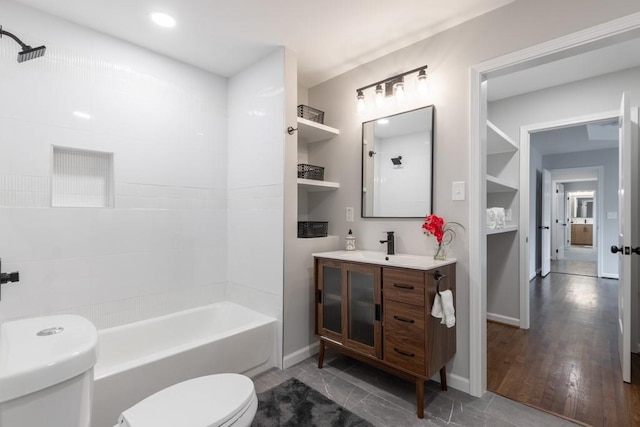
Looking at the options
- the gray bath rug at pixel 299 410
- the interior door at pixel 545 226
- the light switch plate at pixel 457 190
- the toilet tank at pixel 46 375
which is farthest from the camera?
the interior door at pixel 545 226

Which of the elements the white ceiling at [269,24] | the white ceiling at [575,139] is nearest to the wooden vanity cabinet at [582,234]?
the white ceiling at [575,139]

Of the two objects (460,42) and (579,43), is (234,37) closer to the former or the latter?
(460,42)

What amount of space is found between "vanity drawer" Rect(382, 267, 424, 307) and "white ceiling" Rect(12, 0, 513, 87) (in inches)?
65.8

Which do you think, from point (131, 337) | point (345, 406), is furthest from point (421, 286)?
point (131, 337)

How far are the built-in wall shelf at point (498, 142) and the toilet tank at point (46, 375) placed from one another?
293 centimetres

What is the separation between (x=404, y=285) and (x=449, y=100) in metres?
1.34

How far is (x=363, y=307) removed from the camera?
213cm

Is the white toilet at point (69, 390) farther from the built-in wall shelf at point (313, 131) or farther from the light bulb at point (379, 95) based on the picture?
the light bulb at point (379, 95)

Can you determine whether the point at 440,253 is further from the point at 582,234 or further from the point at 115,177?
the point at 582,234

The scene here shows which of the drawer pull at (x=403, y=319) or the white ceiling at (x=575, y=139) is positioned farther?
the white ceiling at (x=575, y=139)

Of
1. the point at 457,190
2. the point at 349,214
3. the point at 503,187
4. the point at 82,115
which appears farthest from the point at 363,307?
the point at 82,115

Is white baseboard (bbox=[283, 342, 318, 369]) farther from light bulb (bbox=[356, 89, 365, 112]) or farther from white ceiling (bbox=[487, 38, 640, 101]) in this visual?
white ceiling (bbox=[487, 38, 640, 101])

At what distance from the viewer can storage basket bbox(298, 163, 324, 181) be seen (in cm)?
285

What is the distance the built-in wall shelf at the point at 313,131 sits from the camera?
8.59 ft
